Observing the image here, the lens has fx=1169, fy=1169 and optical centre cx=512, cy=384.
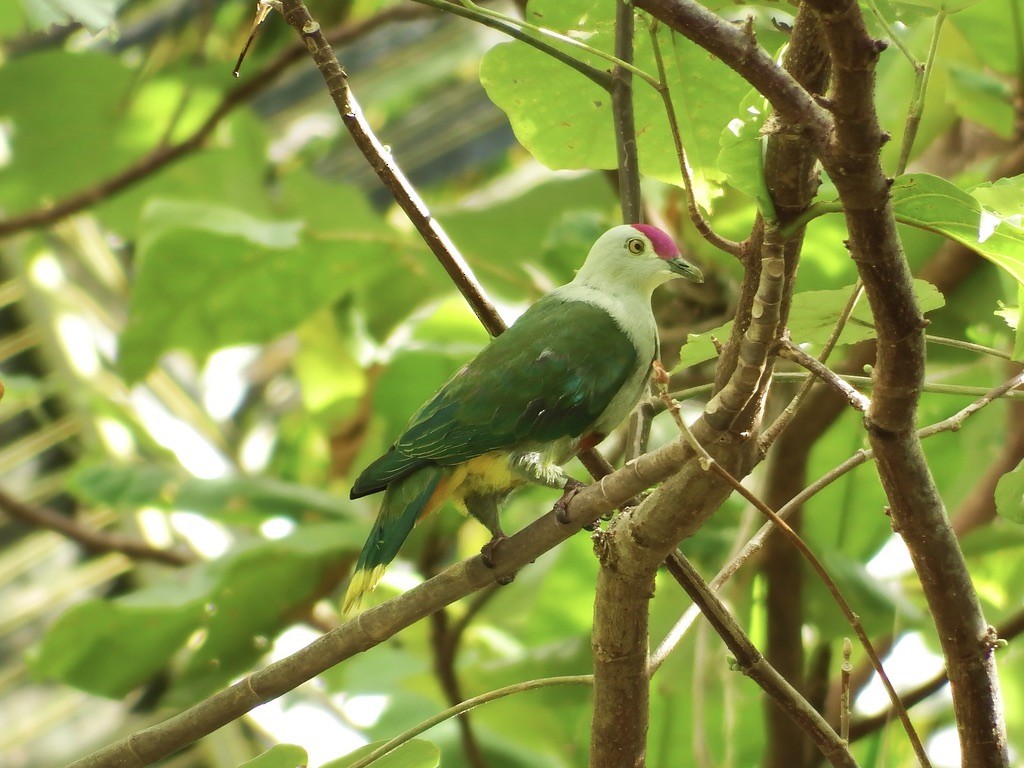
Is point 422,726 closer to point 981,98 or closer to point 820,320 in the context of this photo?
point 820,320

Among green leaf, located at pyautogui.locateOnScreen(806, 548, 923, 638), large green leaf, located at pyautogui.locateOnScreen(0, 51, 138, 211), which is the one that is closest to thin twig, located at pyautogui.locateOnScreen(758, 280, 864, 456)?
green leaf, located at pyautogui.locateOnScreen(806, 548, 923, 638)

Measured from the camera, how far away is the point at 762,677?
117cm

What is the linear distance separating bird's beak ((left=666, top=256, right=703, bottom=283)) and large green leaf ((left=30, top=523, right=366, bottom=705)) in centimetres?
74

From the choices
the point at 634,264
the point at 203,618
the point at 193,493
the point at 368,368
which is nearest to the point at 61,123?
the point at 368,368

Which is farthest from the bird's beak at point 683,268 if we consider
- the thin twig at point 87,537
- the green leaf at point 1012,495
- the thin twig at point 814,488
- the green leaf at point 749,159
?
the thin twig at point 87,537

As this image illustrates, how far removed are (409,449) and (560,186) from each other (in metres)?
1.16

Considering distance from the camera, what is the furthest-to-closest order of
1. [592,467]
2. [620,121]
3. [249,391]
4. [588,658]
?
[249,391] < [588,658] < [592,467] < [620,121]

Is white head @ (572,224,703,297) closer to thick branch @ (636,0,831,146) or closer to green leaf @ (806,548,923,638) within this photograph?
green leaf @ (806,548,923,638)

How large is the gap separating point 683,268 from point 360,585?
0.69m

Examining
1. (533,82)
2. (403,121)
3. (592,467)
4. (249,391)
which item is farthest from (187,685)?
(403,121)

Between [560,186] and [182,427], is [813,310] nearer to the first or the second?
[560,186]

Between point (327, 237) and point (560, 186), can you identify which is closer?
point (327, 237)

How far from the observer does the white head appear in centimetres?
181

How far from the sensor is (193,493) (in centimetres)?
235
